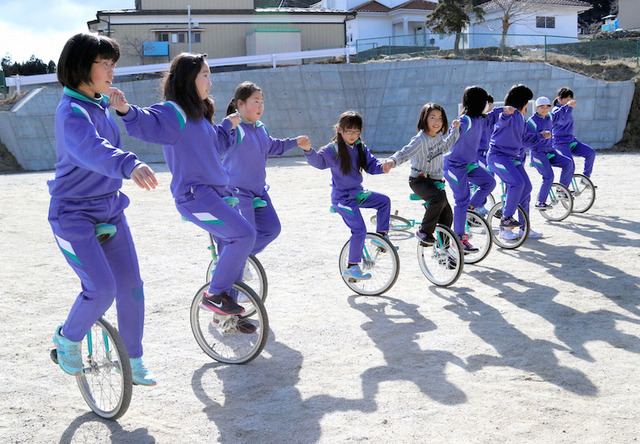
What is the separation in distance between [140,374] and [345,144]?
3179 mm

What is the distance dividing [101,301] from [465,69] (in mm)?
25655

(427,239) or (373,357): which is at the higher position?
(427,239)

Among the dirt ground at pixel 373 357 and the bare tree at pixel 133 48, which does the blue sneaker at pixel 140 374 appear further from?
the bare tree at pixel 133 48

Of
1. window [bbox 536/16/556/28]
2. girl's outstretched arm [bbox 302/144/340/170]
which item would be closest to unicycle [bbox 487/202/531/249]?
girl's outstretched arm [bbox 302/144/340/170]

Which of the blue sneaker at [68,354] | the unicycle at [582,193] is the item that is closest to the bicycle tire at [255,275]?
the blue sneaker at [68,354]

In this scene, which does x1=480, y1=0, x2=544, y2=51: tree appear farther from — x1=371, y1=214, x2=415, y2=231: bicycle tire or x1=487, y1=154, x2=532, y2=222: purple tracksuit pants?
x1=371, y1=214, x2=415, y2=231: bicycle tire

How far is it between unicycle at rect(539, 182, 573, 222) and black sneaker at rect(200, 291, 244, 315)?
23.3 feet

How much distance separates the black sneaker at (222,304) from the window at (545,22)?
44.1 metres

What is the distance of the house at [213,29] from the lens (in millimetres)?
35188

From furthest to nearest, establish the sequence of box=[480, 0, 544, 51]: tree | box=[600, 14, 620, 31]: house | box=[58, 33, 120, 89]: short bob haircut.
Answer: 1. box=[600, 14, 620, 31]: house
2. box=[480, 0, 544, 51]: tree
3. box=[58, 33, 120, 89]: short bob haircut

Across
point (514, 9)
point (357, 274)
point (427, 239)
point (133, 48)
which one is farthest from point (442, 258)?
point (514, 9)

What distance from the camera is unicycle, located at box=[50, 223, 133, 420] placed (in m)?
3.78

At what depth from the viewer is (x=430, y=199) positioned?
6.88 meters

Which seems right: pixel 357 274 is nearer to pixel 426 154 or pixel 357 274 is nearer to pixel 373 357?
pixel 426 154
